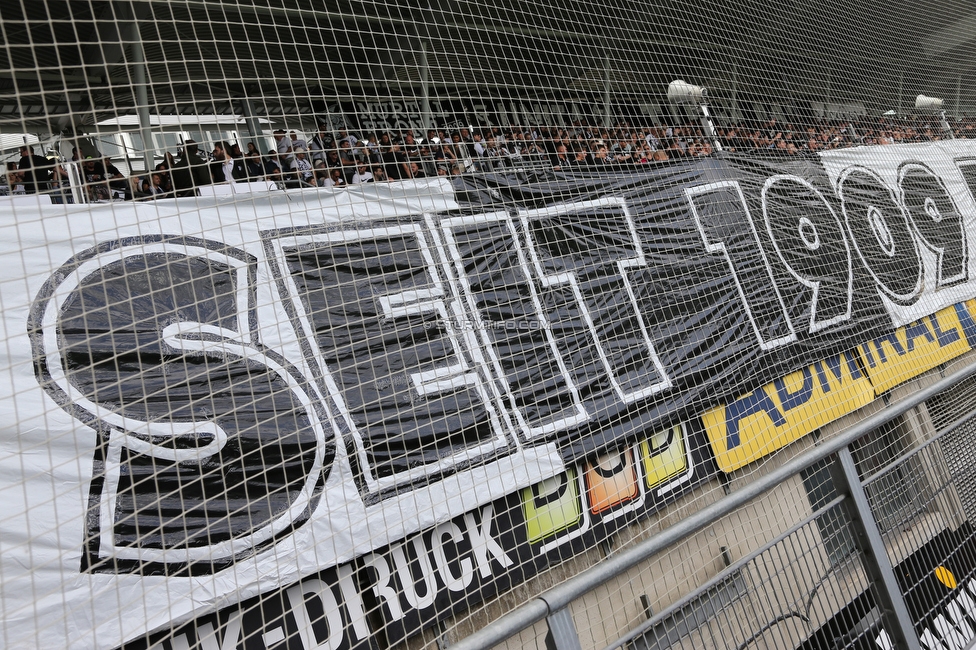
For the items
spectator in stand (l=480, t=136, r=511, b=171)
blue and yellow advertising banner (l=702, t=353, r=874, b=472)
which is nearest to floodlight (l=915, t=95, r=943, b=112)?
blue and yellow advertising banner (l=702, t=353, r=874, b=472)

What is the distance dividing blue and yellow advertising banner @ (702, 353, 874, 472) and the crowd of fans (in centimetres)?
185

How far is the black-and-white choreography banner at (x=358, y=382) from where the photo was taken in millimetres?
2475

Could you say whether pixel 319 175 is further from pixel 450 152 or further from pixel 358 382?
pixel 358 382

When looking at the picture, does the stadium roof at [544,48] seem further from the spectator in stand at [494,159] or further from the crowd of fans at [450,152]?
the spectator in stand at [494,159]

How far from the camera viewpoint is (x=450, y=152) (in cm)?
482

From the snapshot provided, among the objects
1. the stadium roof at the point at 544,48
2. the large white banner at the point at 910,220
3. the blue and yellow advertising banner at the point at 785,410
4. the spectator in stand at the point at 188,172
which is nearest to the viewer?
the spectator in stand at the point at 188,172

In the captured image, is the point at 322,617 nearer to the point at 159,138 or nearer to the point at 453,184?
the point at 453,184

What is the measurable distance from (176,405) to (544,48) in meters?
3.83

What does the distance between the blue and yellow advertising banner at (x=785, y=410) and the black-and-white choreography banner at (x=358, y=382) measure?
0.10m

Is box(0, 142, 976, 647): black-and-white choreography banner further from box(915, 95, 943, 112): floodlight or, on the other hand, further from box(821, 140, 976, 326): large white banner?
box(915, 95, 943, 112): floodlight

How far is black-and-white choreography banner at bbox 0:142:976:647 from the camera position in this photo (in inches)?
97.4

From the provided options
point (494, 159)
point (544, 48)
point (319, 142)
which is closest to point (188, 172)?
point (319, 142)

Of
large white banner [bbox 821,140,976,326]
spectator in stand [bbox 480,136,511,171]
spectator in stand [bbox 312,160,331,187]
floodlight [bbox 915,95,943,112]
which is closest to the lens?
spectator in stand [bbox 312,160,331,187]

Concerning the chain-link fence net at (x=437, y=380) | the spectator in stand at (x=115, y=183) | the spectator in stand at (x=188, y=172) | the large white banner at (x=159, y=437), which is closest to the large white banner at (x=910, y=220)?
the chain-link fence net at (x=437, y=380)
